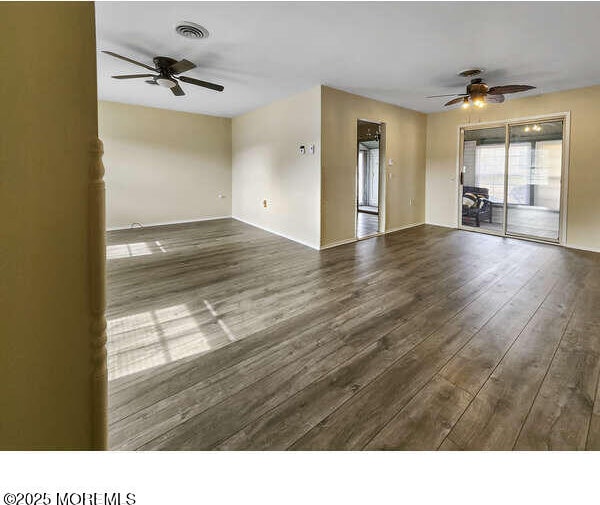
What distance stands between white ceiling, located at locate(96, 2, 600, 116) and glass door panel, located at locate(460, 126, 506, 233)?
115cm

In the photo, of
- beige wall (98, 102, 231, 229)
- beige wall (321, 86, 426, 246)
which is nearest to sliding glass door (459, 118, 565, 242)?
beige wall (321, 86, 426, 246)

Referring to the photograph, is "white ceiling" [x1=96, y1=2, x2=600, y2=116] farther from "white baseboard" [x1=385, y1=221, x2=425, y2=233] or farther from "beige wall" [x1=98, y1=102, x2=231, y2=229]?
"white baseboard" [x1=385, y1=221, x2=425, y2=233]

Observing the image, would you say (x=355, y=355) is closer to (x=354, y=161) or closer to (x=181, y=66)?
(x=181, y=66)

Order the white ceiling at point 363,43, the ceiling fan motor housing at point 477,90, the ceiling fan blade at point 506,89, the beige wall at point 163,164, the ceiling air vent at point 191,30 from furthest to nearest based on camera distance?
the beige wall at point 163,164, the ceiling fan motor housing at point 477,90, the ceiling fan blade at point 506,89, the ceiling air vent at point 191,30, the white ceiling at point 363,43

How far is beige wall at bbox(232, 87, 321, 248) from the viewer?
5.24m

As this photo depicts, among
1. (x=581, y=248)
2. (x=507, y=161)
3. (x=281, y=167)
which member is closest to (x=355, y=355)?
(x=281, y=167)

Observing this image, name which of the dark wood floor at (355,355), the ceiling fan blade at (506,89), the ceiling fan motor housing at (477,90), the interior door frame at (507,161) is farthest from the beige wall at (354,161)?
the ceiling fan blade at (506,89)

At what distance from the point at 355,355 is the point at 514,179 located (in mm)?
5541

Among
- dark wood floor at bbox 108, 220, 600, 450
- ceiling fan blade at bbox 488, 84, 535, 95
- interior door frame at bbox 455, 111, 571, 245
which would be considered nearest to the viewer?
dark wood floor at bbox 108, 220, 600, 450

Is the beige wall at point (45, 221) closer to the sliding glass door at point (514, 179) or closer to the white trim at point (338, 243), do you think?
the white trim at point (338, 243)

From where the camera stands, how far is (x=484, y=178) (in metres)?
6.39

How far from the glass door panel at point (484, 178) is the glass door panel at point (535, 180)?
158 mm

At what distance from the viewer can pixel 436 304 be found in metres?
2.98

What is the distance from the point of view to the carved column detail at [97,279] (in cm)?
89
